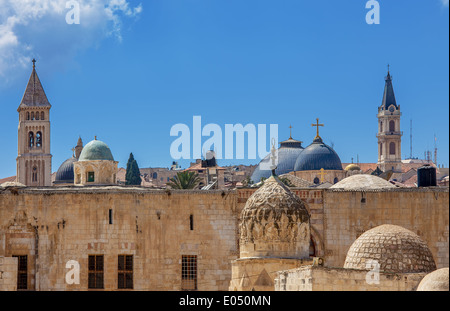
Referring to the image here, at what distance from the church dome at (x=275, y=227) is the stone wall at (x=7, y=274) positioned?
6.52m

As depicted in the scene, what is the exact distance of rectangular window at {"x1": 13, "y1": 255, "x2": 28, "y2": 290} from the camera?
33219mm

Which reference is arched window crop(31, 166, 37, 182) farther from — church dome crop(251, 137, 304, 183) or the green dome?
the green dome

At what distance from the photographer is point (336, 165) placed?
88812mm

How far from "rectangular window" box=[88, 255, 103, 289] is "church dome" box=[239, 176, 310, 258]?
737 cm

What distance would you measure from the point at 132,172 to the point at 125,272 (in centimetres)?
5238

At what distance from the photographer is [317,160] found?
88312mm

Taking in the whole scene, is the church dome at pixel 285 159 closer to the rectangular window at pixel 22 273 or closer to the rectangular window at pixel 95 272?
the rectangular window at pixel 95 272

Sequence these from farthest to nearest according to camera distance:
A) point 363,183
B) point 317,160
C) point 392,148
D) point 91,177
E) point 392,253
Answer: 1. point 392,148
2. point 317,160
3. point 91,177
4. point 363,183
5. point 392,253

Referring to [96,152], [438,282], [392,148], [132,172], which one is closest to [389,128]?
[392,148]

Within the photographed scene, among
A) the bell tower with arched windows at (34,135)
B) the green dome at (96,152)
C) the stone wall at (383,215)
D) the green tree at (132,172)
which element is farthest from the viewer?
the bell tower with arched windows at (34,135)

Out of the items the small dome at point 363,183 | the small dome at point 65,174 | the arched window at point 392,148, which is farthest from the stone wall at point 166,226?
the arched window at point 392,148

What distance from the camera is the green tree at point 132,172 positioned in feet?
276

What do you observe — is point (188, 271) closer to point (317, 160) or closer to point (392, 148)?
point (317, 160)

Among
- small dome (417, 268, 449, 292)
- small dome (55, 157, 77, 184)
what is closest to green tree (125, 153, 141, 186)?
small dome (55, 157, 77, 184)
